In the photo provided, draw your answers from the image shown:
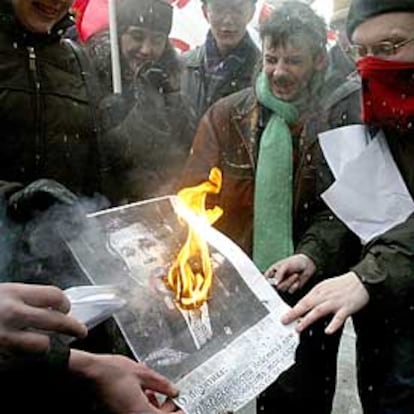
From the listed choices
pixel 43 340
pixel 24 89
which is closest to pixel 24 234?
pixel 43 340

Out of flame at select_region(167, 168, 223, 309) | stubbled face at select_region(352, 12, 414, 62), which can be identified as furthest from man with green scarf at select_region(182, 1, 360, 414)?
flame at select_region(167, 168, 223, 309)

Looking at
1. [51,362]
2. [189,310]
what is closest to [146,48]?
[189,310]

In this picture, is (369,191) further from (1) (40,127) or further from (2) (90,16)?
(2) (90,16)

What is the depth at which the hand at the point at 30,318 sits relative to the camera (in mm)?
1153

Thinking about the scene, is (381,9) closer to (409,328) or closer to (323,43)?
(323,43)

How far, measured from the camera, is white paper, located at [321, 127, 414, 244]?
7.39 ft

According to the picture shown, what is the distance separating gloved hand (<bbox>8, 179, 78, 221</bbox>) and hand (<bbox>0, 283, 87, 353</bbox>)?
47 centimetres

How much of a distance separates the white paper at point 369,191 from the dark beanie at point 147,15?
1432 millimetres

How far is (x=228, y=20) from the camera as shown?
3.88 meters

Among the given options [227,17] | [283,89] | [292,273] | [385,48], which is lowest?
→ [292,273]

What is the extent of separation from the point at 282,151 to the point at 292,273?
0.61m

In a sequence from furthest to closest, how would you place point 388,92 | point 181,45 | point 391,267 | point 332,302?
point 181,45
point 388,92
point 391,267
point 332,302

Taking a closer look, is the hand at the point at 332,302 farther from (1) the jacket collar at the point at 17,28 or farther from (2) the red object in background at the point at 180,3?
(2) the red object in background at the point at 180,3

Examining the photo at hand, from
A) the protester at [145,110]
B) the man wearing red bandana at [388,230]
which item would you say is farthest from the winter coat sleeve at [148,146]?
the man wearing red bandana at [388,230]
